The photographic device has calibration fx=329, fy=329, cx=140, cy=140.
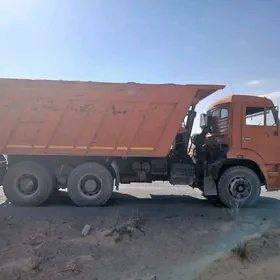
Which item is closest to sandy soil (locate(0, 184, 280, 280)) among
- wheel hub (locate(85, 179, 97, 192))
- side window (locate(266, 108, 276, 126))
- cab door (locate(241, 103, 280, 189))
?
wheel hub (locate(85, 179, 97, 192))

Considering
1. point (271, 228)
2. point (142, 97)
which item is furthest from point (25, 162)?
point (271, 228)

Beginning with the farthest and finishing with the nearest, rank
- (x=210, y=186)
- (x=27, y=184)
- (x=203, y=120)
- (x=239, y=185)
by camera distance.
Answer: (x=203, y=120) → (x=210, y=186) → (x=239, y=185) → (x=27, y=184)

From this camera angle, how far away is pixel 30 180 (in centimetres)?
816

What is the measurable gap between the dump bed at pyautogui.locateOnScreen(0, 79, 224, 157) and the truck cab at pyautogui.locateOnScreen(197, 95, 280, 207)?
1.05m

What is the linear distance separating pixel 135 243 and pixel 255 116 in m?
4.71

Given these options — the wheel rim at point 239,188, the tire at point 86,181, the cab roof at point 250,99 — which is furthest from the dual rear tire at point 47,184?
the cab roof at point 250,99

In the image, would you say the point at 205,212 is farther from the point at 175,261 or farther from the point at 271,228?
the point at 175,261

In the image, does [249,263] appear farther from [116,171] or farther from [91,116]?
[91,116]

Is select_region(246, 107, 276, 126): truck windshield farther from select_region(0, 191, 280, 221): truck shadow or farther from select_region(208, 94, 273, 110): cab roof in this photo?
select_region(0, 191, 280, 221): truck shadow

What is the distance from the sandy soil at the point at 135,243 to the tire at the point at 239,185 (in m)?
0.33

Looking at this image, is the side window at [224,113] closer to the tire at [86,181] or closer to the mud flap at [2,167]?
the tire at [86,181]

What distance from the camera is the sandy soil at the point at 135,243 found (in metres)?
Answer: 5.13

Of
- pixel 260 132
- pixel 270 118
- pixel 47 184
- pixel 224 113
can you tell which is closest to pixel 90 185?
pixel 47 184

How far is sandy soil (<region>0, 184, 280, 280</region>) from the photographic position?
5.13 meters
